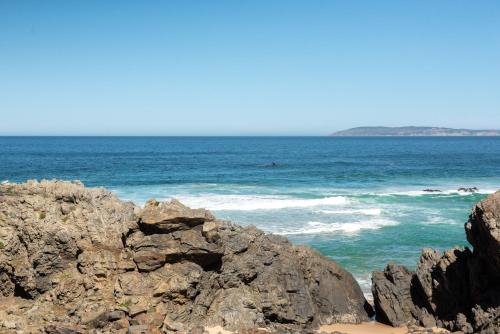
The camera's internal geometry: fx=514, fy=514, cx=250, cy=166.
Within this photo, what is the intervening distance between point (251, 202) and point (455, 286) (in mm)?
30463

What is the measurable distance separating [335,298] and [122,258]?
890 cm

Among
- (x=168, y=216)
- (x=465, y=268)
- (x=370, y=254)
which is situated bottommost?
(x=370, y=254)

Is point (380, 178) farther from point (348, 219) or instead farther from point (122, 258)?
point (122, 258)

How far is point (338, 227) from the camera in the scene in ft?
123

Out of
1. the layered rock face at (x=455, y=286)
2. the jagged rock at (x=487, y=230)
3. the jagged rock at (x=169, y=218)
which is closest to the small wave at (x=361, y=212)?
the layered rock face at (x=455, y=286)

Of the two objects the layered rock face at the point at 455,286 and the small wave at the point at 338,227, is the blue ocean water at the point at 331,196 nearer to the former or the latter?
the small wave at the point at 338,227

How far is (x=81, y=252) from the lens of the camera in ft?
62.1

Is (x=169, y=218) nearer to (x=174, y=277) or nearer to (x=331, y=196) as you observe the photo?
(x=174, y=277)

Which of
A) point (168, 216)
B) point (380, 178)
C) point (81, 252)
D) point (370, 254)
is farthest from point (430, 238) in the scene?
point (380, 178)

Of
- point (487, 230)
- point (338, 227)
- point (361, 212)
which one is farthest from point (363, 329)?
point (361, 212)

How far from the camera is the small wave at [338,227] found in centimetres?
3628

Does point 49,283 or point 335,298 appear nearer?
point 49,283

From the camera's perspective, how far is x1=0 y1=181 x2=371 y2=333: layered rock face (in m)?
17.9

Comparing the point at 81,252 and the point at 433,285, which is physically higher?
the point at 81,252
